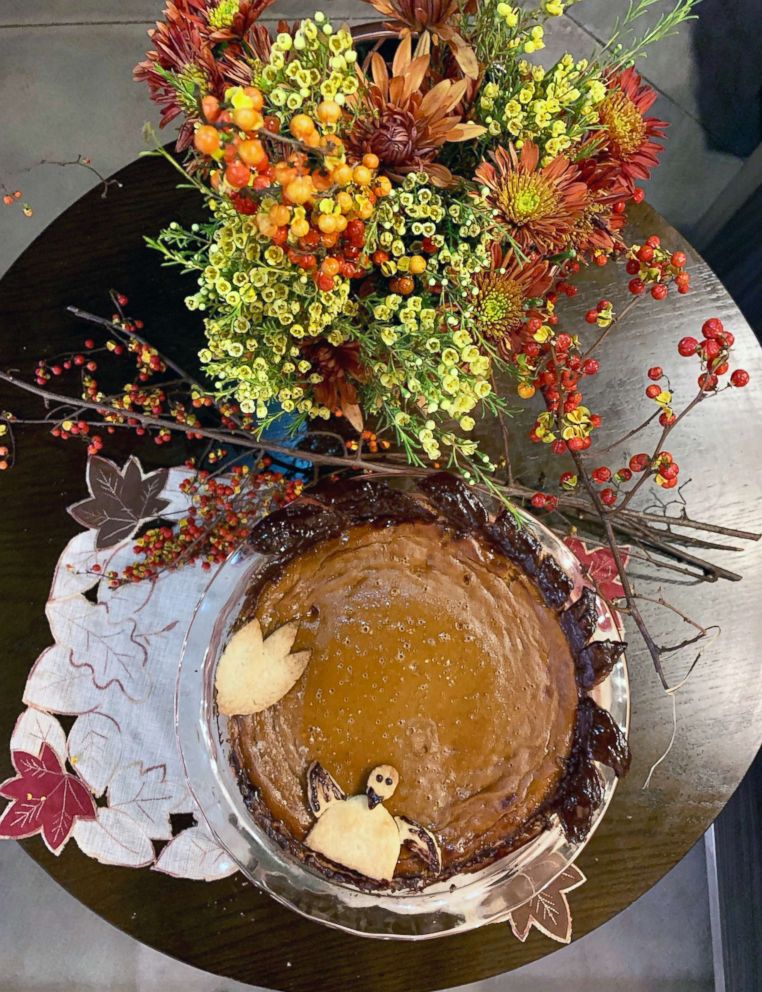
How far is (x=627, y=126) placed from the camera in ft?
2.22

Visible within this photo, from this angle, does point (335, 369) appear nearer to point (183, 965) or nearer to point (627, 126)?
point (627, 126)

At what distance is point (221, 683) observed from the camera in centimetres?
93

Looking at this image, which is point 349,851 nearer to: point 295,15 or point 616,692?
point 616,692

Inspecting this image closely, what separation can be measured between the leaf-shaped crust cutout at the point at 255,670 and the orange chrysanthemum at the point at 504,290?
487 millimetres

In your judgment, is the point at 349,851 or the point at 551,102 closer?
the point at 551,102

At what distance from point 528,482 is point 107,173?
4.63 ft

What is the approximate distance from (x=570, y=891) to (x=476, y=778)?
22 centimetres

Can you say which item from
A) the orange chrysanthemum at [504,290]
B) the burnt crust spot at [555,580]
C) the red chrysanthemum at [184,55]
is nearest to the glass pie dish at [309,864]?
the burnt crust spot at [555,580]

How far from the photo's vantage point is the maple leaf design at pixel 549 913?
1020 mm

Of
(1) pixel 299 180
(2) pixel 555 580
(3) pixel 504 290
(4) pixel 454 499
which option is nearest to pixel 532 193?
(3) pixel 504 290

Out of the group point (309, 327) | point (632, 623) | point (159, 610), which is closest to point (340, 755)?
point (159, 610)

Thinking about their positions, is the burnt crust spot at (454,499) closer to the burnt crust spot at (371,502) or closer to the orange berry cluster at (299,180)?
the burnt crust spot at (371,502)

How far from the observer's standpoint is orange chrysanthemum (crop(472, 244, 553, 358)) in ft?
2.22

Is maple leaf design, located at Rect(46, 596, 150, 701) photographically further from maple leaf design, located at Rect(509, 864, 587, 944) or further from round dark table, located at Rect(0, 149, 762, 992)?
maple leaf design, located at Rect(509, 864, 587, 944)
